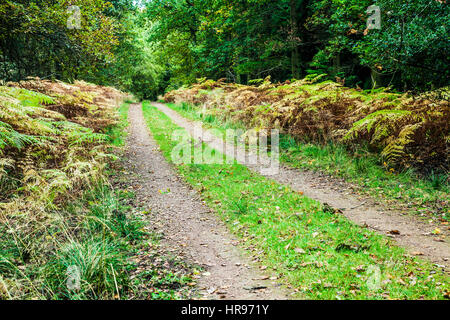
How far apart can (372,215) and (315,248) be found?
1.70 m

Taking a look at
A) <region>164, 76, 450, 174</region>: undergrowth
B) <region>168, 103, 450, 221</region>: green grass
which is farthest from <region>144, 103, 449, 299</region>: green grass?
<region>164, 76, 450, 174</region>: undergrowth

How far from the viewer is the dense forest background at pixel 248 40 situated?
595 centimetres

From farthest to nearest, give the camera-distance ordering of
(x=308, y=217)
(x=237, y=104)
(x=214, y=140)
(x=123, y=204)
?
(x=237, y=104) < (x=214, y=140) < (x=123, y=204) < (x=308, y=217)

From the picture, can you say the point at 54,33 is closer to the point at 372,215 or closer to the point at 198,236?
the point at 198,236

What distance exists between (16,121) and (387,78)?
13.7m

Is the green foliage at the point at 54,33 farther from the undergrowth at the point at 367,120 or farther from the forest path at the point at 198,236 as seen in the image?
the undergrowth at the point at 367,120

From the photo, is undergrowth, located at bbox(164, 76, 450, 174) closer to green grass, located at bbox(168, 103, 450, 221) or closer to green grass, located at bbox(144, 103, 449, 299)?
green grass, located at bbox(168, 103, 450, 221)

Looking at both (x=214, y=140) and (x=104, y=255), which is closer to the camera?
(x=104, y=255)

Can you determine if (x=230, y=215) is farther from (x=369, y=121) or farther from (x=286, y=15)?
(x=286, y=15)

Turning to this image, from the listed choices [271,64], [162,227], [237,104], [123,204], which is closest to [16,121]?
[123,204]

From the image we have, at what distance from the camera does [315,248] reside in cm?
400

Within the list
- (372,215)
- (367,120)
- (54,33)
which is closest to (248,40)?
(54,33)

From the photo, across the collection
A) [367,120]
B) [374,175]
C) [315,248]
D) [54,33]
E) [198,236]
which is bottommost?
[198,236]

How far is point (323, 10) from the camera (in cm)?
1298
